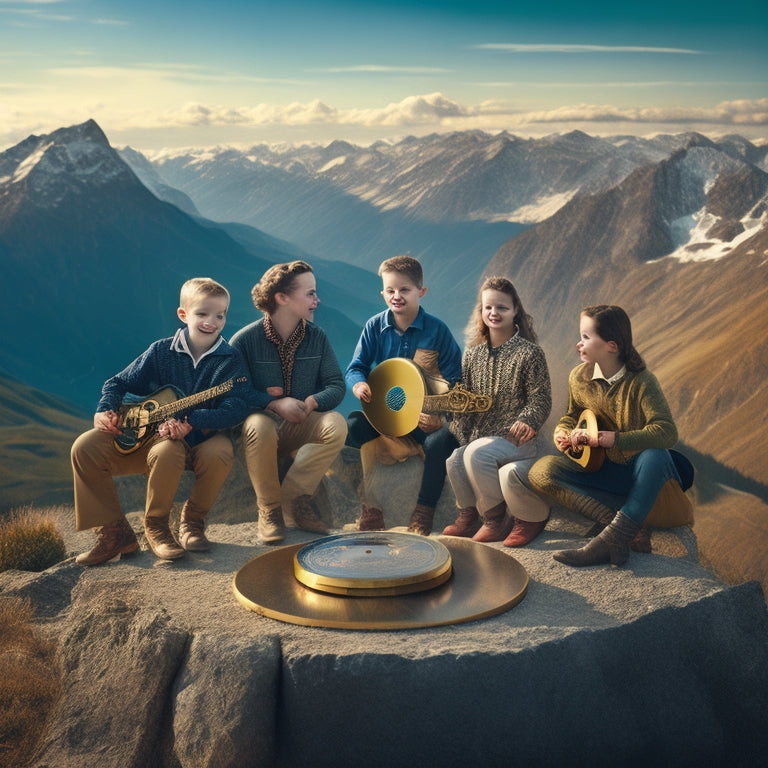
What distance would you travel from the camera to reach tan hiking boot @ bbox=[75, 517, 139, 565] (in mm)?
6238

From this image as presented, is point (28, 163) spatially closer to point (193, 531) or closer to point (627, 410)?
point (193, 531)

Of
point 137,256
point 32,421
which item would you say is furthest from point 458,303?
point 137,256

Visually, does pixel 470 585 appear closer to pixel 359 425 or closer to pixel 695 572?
pixel 695 572

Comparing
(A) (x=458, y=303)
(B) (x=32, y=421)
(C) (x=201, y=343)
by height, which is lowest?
(B) (x=32, y=421)

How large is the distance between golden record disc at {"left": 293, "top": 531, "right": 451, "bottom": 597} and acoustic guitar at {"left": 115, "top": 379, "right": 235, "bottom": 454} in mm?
1282

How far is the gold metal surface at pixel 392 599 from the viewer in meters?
4.93

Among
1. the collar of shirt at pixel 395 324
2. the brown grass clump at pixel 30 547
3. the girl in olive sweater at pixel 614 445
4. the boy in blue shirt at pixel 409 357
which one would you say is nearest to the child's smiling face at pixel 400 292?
the boy in blue shirt at pixel 409 357

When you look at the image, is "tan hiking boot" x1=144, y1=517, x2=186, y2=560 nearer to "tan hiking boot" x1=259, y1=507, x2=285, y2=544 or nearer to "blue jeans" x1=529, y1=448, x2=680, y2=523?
"tan hiking boot" x1=259, y1=507, x2=285, y2=544

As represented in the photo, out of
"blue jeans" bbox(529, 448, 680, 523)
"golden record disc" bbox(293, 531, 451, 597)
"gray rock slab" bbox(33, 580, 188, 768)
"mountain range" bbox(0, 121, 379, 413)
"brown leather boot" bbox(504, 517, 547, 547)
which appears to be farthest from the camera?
"mountain range" bbox(0, 121, 379, 413)

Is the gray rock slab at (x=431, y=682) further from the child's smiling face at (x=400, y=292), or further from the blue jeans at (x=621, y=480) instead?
the child's smiling face at (x=400, y=292)

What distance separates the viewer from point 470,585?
5375 mm

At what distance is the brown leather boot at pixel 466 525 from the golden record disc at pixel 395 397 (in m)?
0.77

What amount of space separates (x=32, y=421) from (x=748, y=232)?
1930 cm

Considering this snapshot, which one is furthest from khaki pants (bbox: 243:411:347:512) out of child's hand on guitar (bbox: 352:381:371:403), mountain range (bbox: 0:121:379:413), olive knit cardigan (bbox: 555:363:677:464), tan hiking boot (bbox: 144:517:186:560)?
mountain range (bbox: 0:121:379:413)
